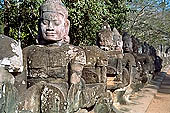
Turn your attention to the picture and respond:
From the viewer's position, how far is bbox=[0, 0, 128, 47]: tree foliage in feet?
24.5

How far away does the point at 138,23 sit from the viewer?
2228cm

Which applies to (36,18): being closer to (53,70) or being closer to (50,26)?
(50,26)

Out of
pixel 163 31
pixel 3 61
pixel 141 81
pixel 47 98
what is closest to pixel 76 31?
pixel 141 81

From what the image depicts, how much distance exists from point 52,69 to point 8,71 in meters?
1.12

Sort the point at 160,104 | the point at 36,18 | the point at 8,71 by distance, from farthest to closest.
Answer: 1. the point at 160,104
2. the point at 36,18
3. the point at 8,71

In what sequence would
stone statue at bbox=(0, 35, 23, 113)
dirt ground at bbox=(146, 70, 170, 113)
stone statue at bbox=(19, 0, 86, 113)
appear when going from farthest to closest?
dirt ground at bbox=(146, 70, 170, 113), stone statue at bbox=(19, 0, 86, 113), stone statue at bbox=(0, 35, 23, 113)

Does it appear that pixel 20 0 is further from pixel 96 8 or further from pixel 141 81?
pixel 141 81

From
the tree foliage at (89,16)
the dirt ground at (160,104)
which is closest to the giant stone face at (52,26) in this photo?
the tree foliage at (89,16)

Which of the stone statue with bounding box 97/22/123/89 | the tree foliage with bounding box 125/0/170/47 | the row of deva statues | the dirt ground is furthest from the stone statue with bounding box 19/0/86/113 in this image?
the tree foliage with bounding box 125/0/170/47

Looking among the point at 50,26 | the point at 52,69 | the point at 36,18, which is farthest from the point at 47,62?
the point at 36,18

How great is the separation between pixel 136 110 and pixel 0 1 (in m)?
4.87

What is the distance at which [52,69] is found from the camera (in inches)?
122

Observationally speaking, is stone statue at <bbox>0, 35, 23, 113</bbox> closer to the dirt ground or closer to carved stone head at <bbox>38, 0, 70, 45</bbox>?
carved stone head at <bbox>38, 0, 70, 45</bbox>

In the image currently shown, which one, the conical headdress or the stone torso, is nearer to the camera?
the stone torso
